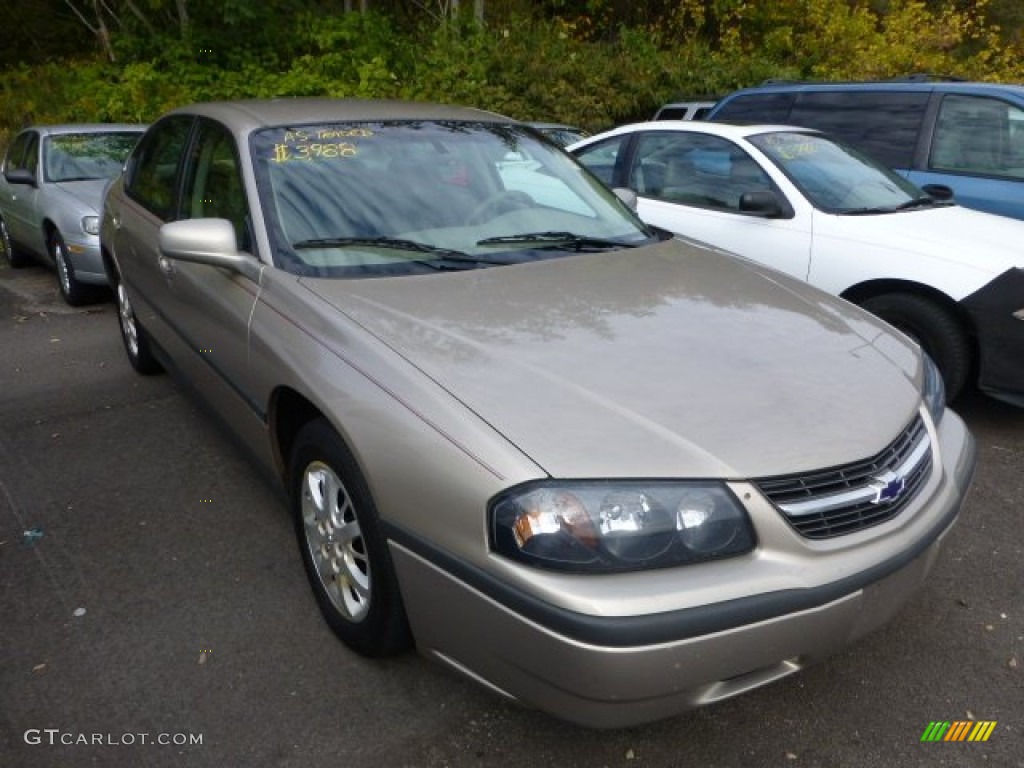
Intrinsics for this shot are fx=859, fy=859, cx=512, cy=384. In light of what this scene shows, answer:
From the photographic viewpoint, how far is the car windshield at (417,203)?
9.66ft

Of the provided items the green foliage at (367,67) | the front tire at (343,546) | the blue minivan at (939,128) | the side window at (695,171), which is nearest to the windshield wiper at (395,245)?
the front tire at (343,546)

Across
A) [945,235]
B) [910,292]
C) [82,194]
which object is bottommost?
[910,292]

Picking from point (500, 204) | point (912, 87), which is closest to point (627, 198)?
point (500, 204)

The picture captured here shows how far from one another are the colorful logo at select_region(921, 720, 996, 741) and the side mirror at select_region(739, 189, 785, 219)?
3125 millimetres

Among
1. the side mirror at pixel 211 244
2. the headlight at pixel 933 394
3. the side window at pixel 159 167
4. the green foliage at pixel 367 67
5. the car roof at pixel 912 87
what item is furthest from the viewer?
the green foliage at pixel 367 67

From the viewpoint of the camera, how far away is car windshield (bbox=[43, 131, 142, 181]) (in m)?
7.37

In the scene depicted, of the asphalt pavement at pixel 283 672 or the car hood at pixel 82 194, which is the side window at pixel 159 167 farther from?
the car hood at pixel 82 194

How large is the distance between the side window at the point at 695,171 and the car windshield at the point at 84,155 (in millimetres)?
4656

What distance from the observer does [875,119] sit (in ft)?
21.0

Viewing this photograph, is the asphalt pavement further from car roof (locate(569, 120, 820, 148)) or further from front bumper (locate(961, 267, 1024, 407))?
car roof (locate(569, 120, 820, 148))

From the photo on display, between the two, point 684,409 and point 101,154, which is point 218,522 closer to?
point 684,409

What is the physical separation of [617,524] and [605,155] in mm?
4557

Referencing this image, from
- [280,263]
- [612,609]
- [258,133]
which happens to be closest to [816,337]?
[612,609]

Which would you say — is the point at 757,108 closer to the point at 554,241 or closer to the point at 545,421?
the point at 554,241
